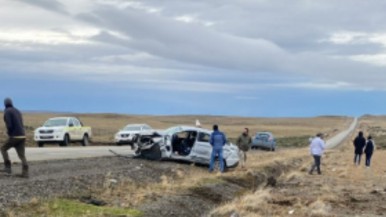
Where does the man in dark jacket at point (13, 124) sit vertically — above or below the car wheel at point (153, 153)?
above

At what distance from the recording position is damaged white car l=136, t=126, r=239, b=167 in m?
27.2

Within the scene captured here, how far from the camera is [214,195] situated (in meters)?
20.5

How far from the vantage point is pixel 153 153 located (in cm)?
2766

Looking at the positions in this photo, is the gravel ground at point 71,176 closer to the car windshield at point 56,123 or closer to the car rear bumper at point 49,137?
the car rear bumper at point 49,137

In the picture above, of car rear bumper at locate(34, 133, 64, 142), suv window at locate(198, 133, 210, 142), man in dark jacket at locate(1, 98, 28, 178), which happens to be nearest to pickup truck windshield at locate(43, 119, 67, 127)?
car rear bumper at locate(34, 133, 64, 142)

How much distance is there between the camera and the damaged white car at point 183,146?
2723cm

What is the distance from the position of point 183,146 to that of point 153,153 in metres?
1.21

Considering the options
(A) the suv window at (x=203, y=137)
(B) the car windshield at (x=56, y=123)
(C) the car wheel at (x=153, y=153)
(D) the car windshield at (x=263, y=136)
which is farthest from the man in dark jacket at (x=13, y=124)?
(D) the car windshield at (x=263, y=136)

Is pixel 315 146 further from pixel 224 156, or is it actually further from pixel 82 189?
pixel 82 189

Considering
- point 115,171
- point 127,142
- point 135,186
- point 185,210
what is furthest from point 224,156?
point 127,142

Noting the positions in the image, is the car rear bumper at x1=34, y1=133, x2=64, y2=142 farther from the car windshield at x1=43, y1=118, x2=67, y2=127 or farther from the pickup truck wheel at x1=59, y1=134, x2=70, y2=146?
the car windshield at x1=43, y1=118, x2=67, y2=127

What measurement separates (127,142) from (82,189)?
89.9 feet

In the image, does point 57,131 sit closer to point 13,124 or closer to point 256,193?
point 256,193

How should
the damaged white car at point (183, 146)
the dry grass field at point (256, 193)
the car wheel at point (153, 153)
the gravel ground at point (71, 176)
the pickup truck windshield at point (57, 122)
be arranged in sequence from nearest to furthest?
the gravel ground at point (71, 176) → the dry grass field at point (256, 193) → the damaged white car at point (183, 146) → the car wheel at point (153, 153) → the pickup truck windshield at point (57, 122)
